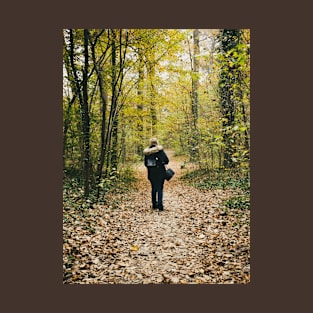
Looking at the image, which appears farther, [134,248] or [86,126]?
[86,126]

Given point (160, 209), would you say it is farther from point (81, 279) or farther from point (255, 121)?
point (255, 121)

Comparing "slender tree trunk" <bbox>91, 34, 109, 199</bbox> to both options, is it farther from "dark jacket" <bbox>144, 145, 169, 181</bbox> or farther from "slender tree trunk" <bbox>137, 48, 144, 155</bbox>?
"dark jacket" <bbox>144, 145, 169, 181</bbox>

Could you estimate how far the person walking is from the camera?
22.4ft

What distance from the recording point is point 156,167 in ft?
23.0

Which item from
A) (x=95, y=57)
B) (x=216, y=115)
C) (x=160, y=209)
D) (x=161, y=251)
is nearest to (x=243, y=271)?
(x=161, y=251)

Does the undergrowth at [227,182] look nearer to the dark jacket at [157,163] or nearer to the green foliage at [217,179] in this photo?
the green foliage at [217,179]

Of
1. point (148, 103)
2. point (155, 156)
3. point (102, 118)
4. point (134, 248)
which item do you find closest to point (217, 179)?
point (155, 156)

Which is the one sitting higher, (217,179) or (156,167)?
(156,167)

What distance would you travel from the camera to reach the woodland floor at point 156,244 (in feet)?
16.7

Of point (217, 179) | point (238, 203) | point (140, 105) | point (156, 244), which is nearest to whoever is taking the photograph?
point (156, 244)

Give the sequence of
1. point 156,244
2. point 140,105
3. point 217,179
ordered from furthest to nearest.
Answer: point 217,179 → point 140,105 → point 156,244

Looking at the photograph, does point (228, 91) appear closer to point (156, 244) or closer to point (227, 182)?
point (227, 182)

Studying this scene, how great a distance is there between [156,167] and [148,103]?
55.7 inches

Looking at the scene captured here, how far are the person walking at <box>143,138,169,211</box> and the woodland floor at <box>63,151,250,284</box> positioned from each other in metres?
0.24
